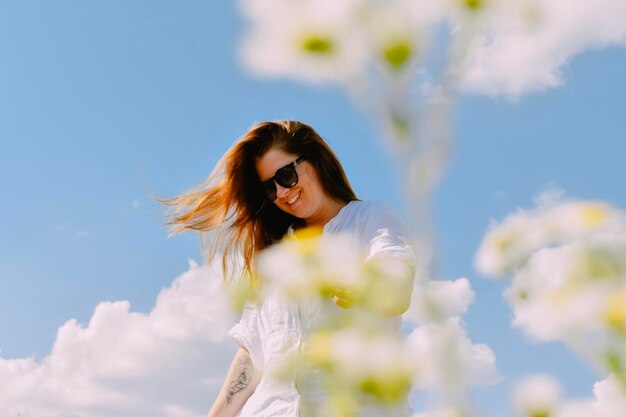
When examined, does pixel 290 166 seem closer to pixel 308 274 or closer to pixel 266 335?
pixel 266 335

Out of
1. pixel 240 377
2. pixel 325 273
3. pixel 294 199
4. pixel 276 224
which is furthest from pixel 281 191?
pixel 325 273

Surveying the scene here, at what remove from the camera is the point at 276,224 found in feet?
11.9

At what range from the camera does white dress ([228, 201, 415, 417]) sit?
251 cm

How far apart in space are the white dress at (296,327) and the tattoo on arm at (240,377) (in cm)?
7

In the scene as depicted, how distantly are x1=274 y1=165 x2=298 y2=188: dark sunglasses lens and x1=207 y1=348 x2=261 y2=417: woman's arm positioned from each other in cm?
69

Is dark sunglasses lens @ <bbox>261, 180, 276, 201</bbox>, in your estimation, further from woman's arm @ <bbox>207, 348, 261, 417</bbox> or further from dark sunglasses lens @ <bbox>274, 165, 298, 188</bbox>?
woman's arm @ <bbox>207, 348, 261, 417</bbox>

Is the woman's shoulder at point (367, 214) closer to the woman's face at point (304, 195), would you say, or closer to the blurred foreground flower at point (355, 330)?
the woman's face at point (304, 195)

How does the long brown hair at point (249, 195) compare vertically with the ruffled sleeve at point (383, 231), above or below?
above

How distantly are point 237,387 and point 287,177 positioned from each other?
851mm

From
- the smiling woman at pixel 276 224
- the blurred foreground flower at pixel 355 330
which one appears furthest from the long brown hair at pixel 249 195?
the blurred foreground flower at pixel 355 330

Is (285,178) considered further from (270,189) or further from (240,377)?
(240,377)

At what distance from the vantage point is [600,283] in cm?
76

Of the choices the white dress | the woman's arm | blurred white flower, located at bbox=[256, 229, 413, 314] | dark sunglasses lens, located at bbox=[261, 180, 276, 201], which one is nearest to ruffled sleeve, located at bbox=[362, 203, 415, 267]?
the white dress

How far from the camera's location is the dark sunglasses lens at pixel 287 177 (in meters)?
3.21
